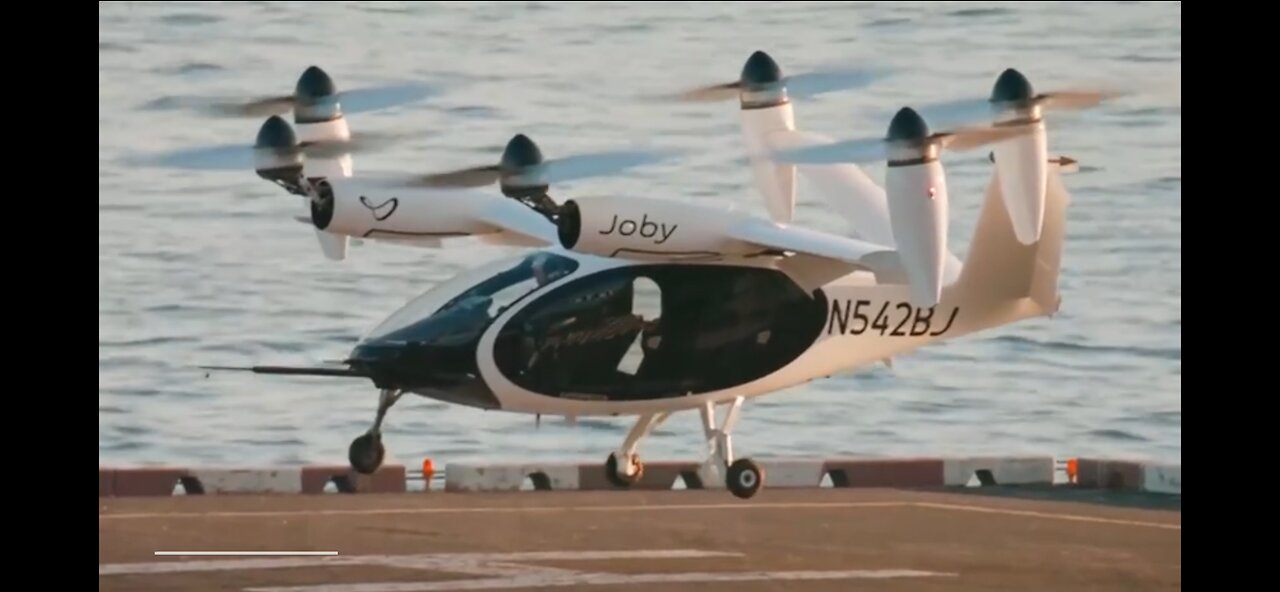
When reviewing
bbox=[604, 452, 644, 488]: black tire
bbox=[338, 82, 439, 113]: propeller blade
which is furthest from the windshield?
bbox=[604, 452, 644, 488]: black tire

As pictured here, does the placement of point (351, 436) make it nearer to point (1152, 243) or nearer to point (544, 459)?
point (544, 459)

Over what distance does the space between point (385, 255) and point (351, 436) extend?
29.8 feet

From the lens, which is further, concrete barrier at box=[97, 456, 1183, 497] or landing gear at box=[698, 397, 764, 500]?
concrete barrier at box=[97, 456, 1183, 497]

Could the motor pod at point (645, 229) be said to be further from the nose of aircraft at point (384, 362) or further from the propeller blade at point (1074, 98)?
the propeller blade at point (1074, 98)

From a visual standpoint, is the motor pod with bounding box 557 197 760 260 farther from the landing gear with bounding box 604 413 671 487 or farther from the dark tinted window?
the landing gear with bounding box 604 413 671 487

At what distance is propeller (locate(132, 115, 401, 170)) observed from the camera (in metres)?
22.5

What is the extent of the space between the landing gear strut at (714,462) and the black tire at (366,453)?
202cm

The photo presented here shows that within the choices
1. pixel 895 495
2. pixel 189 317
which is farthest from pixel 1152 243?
pixel 895 495

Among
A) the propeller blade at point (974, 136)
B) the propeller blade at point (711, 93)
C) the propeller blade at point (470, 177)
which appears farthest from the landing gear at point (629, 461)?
the propeller blade at point (974, 136)

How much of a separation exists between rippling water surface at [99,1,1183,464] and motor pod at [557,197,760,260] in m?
1.43

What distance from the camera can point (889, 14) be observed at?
64312 mm

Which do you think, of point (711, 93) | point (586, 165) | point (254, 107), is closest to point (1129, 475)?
point (711, 93)

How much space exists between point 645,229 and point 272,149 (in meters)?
2.80

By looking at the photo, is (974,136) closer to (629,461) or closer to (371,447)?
(629,461)
